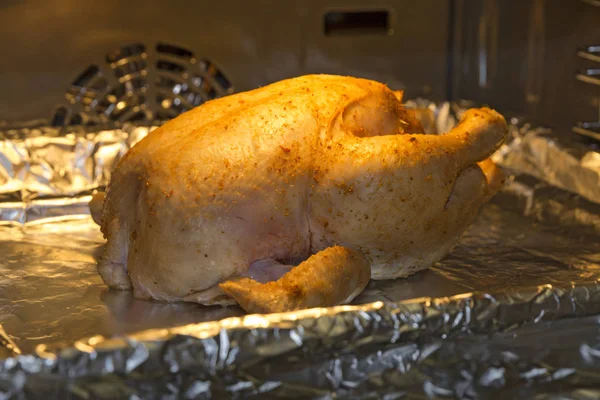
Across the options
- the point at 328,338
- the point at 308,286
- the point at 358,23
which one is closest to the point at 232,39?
the point at 358,23

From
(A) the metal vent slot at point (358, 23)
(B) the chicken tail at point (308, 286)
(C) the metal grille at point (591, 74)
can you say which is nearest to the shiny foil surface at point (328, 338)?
(B) the chicken tail at point (308, 286)

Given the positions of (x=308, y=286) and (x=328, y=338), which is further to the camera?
(x=308, y=286)

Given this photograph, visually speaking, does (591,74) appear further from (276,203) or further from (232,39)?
(276,203)

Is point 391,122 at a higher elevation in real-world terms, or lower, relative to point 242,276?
higher

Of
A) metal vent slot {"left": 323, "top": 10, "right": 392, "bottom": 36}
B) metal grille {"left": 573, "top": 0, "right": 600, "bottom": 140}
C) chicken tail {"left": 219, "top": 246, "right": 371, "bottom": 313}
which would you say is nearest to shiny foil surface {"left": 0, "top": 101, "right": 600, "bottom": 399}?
chicken tail {"left": 219, "top": 246, "right": 371, "bottom": 313}

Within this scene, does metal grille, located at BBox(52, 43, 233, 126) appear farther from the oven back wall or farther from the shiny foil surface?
the shiny foil surface

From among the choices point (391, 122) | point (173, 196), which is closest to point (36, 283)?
point (173, 196)

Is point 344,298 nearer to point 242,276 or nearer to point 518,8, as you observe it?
point 242,276
